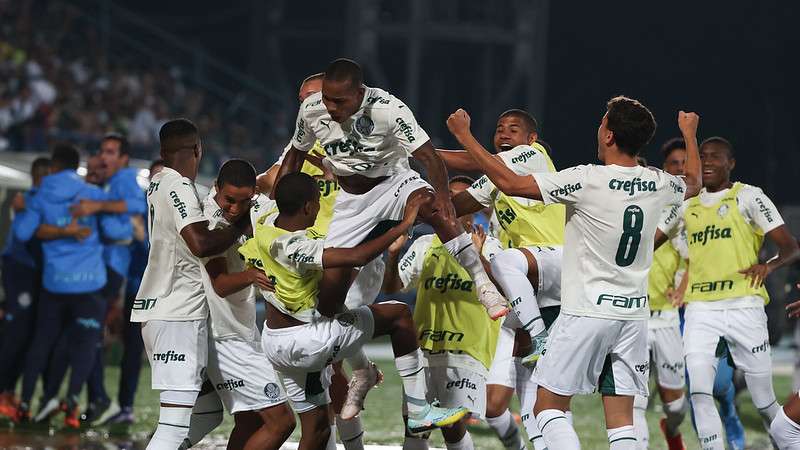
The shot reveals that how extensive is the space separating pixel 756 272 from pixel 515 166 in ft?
7.08

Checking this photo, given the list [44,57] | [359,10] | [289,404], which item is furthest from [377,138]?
[359,10]

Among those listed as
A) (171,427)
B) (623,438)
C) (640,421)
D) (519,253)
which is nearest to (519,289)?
(519,253)

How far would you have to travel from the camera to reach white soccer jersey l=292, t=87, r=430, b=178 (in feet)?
23.9

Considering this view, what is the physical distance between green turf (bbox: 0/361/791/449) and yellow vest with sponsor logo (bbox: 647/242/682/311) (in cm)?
143

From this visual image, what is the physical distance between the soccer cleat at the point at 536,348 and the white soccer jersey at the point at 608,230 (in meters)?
0.63

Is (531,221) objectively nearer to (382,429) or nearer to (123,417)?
(382,429)

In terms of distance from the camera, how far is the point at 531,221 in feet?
26.8

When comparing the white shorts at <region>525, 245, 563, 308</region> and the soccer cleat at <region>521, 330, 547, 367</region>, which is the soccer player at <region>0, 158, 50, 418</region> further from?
the soccer cleat at <region>521, 330, 547, 367</region>

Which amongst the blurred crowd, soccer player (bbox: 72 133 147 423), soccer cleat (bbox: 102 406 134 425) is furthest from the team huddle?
the blurred crowd

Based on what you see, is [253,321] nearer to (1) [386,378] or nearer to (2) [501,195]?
(2) [501,195]

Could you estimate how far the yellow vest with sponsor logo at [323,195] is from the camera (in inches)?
316

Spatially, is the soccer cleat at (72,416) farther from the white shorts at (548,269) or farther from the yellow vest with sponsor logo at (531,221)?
the white shorts at (548,269)

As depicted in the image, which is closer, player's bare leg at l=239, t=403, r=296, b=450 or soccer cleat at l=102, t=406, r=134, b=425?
player's bare leg at l=239, t=403, r=296, b=450

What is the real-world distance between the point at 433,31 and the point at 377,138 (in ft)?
60.2
